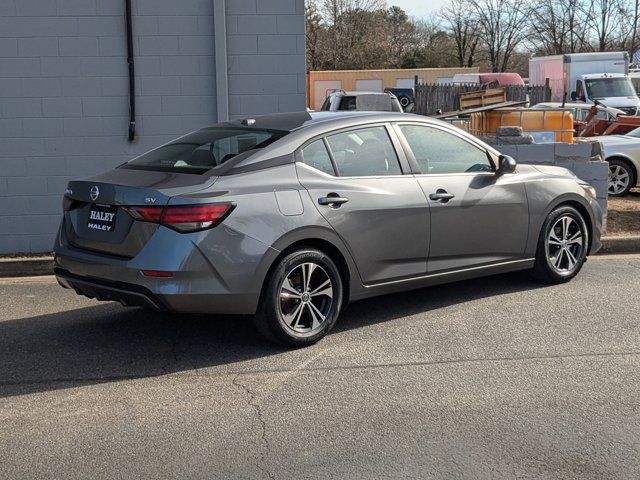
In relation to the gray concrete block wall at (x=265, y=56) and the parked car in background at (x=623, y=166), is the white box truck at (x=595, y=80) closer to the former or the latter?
the parked car in background at (x=623, y=166)

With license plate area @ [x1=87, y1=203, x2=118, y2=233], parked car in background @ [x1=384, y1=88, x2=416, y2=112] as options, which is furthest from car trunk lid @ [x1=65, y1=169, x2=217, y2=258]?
parked car in background @ [x1=384, y1=88, x2=416, y2=112]

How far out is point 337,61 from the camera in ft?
150

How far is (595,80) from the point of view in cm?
2716

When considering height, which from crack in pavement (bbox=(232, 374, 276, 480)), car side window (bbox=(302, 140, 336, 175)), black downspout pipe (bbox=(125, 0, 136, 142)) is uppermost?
black downspout pipe (bbox=(125, 0, 136, 142))

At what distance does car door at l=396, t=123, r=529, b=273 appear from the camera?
6254 mm

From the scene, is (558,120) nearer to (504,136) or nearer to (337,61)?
(504,136)

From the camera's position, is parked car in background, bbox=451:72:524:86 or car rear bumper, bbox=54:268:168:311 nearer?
car rear bumper, bbox=54:268:168:311

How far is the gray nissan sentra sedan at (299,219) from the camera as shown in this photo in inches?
200

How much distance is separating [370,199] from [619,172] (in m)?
8.51

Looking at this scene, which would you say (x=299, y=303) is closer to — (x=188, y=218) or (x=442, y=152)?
(x=188, y=218)

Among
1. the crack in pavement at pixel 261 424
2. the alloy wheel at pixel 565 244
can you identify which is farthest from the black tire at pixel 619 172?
the crack in pavement at pixel 261 424

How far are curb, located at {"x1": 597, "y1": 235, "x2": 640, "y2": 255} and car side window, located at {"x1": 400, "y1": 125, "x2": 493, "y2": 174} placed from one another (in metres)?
3.06

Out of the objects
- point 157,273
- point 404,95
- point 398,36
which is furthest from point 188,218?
point 398,36

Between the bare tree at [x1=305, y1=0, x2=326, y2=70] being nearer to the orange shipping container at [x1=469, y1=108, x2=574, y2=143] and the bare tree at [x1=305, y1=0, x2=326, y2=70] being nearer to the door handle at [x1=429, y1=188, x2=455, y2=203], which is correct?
the orange shipping container at [x1=469, y1=108, x2=574, y2=143]
